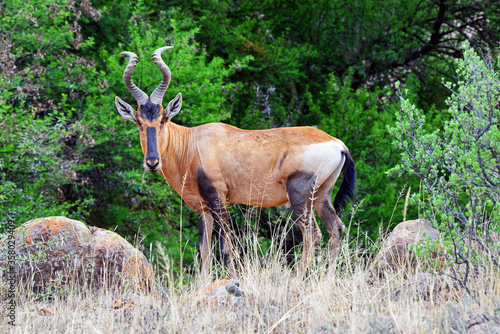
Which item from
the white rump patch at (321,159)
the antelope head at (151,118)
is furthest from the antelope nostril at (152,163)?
the white rump patch at (321,159)

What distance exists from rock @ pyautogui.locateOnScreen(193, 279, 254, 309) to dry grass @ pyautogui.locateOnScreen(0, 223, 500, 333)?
2.5 inches

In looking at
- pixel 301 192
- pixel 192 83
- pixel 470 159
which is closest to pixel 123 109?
pixel 301 192

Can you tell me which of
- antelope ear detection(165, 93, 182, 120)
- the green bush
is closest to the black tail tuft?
the green bush

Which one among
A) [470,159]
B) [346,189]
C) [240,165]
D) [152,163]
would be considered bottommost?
[346,189]

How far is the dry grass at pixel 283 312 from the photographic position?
13.8 ft

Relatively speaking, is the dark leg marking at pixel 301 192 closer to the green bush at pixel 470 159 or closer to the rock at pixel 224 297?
the green bush at pixel 470 159

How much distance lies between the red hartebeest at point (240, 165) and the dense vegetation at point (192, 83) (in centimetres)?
52

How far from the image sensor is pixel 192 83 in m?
10.3

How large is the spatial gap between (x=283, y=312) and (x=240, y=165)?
292 cm

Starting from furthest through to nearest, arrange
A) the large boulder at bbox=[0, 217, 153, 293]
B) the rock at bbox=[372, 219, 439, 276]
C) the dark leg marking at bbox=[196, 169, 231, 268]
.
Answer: the dark leg marking at bbox=[196, 169, 231, 268]
the rock at bbox=[372, 219, 439, 276]
the large boulder at bbox=[0, 217, 153, 293]

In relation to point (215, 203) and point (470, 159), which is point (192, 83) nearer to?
point (215, 203)

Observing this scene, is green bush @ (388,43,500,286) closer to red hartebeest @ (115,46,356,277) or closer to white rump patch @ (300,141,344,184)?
white rump patch @ (300,141,344,184)

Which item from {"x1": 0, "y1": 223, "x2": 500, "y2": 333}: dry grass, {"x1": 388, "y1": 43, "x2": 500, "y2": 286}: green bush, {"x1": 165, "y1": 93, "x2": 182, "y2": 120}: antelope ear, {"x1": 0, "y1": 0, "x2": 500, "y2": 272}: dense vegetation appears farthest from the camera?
{"x1": 0, "y1": 0, "x2": 500, "y2": 272}: dense vegetation

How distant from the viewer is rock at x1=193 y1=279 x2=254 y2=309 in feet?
16.1
